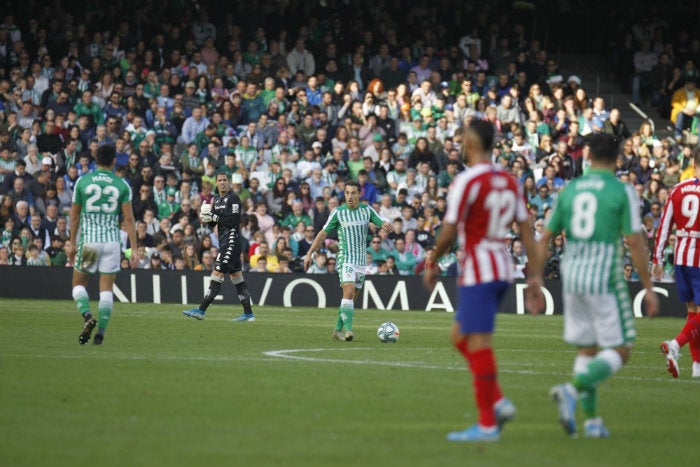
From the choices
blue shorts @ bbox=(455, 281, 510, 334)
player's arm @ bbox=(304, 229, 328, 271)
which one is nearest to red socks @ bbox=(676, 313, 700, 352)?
blue shorts @ bbox=(455, 281, 510, 334)

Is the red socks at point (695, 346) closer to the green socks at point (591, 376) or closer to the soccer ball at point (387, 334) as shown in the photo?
the soccer ball at point (387, 334)

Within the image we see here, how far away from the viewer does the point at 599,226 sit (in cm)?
893

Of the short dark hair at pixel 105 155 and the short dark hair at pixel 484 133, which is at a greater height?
the short dark hair at pixel 105 155

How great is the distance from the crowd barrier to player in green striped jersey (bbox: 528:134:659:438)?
1729 centimetres

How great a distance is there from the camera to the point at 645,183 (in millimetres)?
29656

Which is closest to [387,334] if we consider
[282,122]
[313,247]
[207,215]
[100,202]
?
[313,247]

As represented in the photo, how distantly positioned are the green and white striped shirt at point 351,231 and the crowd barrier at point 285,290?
9.08 metres

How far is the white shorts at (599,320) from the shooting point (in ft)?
29.0

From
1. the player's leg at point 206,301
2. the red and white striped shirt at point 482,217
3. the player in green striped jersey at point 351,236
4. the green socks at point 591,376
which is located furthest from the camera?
the player's leg at point 206,301

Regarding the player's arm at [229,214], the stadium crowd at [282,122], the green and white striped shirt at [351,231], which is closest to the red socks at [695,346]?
the green and white striped shirt at [351,231]

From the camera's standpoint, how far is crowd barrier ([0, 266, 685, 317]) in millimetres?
26328

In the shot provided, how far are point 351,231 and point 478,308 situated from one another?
358 inches

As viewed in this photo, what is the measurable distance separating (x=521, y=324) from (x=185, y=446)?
15298mm

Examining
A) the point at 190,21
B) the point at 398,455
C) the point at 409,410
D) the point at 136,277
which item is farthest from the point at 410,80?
the point at 398,455
